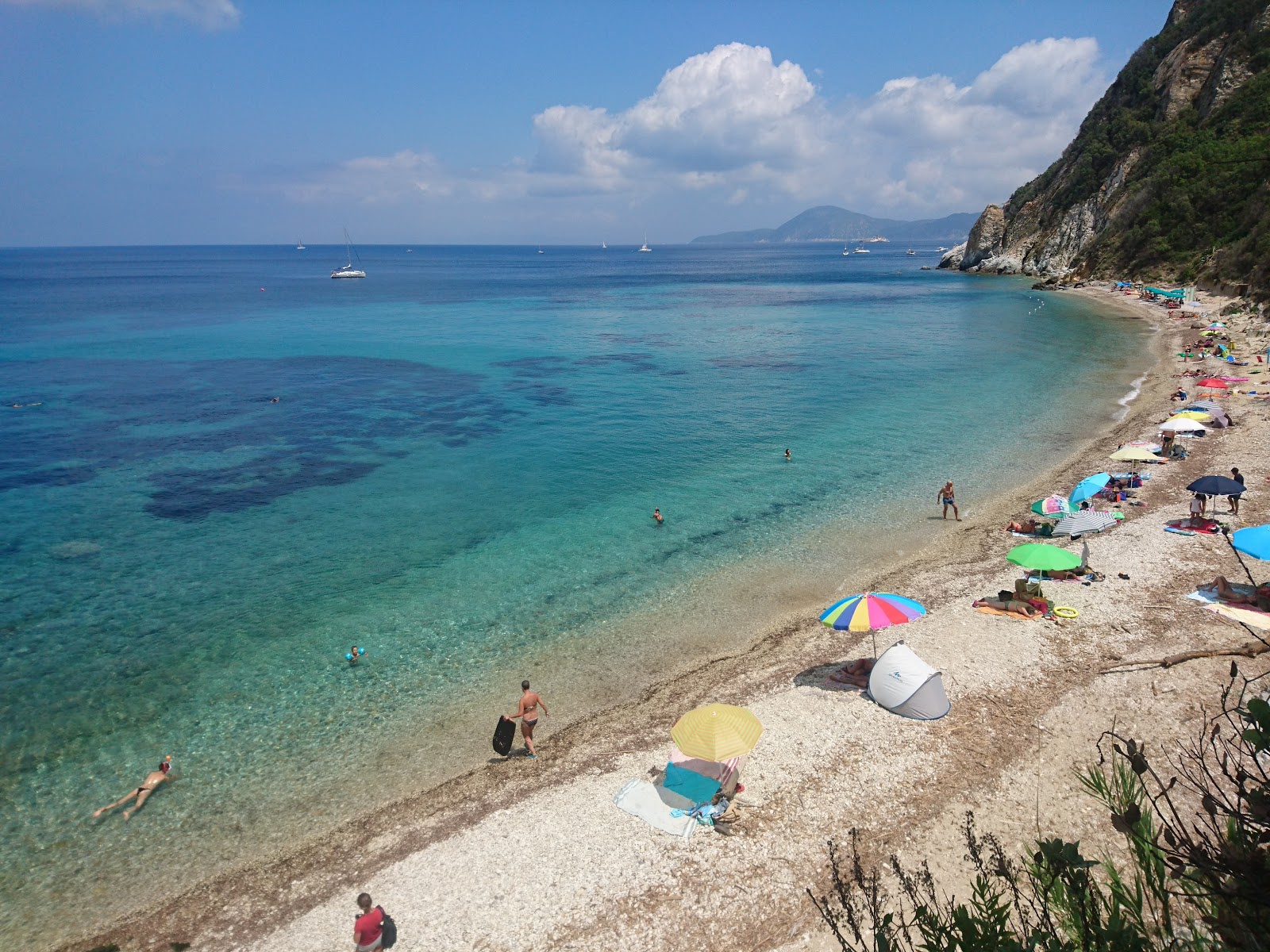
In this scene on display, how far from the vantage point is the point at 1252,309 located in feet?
181

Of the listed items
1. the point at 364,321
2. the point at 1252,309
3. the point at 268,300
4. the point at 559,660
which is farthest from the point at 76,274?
the point at 1252,309

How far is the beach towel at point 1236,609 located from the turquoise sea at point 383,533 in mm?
8831

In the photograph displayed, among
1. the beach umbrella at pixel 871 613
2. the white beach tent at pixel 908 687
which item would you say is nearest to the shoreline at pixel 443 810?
the beach umbrella at pixel 871 613

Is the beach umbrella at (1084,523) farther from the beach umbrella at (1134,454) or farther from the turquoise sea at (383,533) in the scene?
the beach umbrella at (1134,454)

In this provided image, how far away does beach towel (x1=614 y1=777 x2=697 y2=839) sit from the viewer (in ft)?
40.9

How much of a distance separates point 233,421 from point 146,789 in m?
33.2

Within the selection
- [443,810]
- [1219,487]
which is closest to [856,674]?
[443,810]

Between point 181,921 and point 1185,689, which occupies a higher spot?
point 1185,689

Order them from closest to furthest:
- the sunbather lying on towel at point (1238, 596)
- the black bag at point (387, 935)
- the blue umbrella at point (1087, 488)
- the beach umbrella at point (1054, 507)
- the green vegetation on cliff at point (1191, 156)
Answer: the black bag at point (387, 935) → the sunbather lying on towel at point (1238, 596) → the beach umbrella at point (1054, 507) → the blue umbrella at point (1087, 488) → the green vegetation on cliff at point (1191, 156)

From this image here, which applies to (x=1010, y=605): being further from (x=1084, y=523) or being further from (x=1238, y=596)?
(x=1084, y=523)

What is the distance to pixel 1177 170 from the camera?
81438 millimetres

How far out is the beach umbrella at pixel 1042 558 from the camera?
61.5 feet

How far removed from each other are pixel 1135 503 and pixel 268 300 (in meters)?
122

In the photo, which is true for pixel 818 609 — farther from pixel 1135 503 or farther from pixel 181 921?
pixel 181 921
